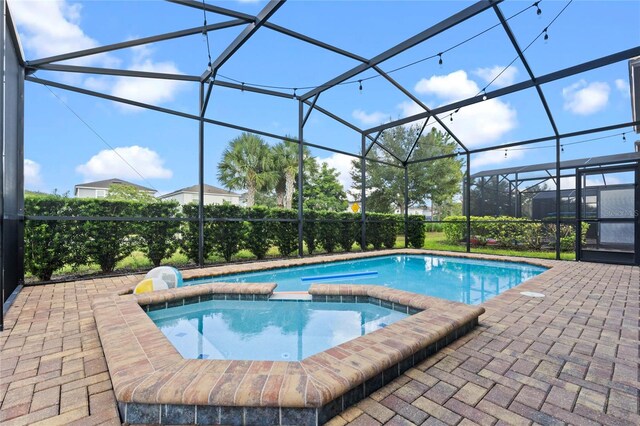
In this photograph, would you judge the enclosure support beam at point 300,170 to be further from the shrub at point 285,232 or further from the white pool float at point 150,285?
the white pool float at point 150,285

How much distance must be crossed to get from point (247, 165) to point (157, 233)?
999 centimetres

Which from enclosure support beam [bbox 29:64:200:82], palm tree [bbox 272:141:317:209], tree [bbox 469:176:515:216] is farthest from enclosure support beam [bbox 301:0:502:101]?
palm tree [bbox 272:141:317:209]

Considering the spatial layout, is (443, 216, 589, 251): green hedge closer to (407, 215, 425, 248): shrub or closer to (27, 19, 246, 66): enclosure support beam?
(407, 215, 425, 248): shrub

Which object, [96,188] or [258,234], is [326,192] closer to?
[258,234]

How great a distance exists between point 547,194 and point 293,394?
42.7 feet

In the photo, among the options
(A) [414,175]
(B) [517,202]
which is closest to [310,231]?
(B) [517,202]

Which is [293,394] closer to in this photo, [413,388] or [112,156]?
[413,388]

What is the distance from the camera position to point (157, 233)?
253 inches

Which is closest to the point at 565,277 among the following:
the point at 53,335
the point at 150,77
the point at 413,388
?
the point at 413,388

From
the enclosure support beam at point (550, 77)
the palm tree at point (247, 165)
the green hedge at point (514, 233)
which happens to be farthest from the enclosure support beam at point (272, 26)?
the palm tree at point (247, 165)

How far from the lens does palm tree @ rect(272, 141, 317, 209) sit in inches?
663

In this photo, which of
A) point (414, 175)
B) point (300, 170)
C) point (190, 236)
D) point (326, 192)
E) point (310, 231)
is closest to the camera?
point (190, 236)

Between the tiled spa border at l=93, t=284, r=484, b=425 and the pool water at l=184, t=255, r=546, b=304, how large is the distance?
9.58 ft

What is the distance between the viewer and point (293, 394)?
1.59 metres
